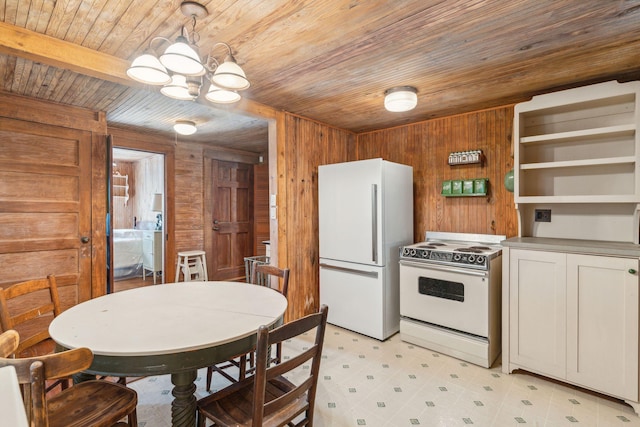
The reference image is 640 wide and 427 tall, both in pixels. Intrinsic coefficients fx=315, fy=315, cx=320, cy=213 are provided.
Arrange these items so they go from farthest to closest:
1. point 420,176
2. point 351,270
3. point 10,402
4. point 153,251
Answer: point 153,251 < point 420,176 < point 351,270 < point 10,402

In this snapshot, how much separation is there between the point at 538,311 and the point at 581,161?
1201 millimetres

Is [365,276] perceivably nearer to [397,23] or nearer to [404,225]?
[404,225]

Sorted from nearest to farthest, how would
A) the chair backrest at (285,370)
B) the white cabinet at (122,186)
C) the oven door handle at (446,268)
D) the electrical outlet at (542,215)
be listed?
the chair backrest at (285,370) < the oven door handle at (446,268) < the electrical outlet at (542,215) < the white cabinet at (122,186)

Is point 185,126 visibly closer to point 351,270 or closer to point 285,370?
point 351,270

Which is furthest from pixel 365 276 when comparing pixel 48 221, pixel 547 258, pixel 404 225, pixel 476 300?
pixel 48 221

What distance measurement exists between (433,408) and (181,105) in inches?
133

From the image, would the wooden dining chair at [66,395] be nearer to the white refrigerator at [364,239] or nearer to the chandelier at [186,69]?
the chandelier at [186,69]

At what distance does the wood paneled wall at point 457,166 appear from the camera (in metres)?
3.12

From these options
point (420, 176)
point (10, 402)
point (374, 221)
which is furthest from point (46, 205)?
point (420, 176)

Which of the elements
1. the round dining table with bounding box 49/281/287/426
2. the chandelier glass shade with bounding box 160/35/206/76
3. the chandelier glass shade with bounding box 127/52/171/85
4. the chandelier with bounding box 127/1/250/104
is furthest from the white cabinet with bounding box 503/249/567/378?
the chandelier glass shade with bounding box 127/52/171/85

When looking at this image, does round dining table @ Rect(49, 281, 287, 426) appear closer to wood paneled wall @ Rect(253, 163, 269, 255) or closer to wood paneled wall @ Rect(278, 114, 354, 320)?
wood paneled wall @ Rect(278, 114, 354, 320)

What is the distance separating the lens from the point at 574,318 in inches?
87.2

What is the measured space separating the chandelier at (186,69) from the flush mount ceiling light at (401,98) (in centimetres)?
136

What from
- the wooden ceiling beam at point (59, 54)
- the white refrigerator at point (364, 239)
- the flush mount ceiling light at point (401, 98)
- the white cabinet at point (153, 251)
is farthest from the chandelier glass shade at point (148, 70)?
the white cabinet at point (153, 251)
